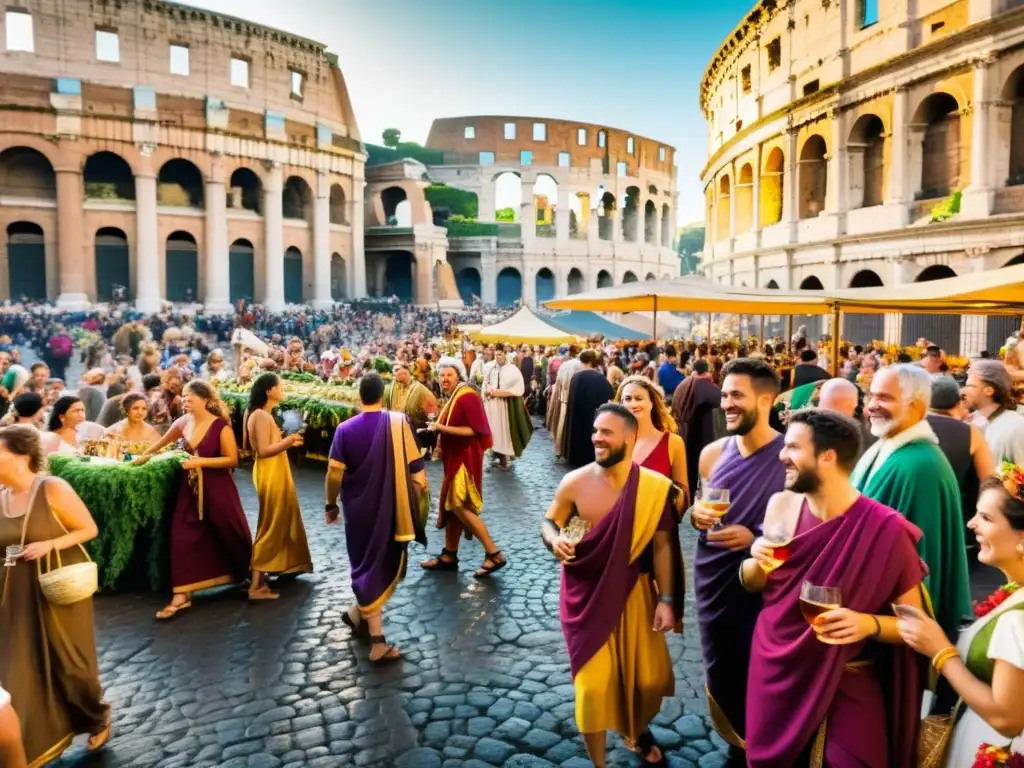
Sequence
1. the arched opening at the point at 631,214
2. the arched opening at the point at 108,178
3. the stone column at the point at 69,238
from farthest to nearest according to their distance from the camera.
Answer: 1. the arched opening at the point at 631,214
2. the arched opening at the point at 108,178
3. the stone column at the point at 69,238

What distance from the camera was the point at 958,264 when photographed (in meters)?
18.5

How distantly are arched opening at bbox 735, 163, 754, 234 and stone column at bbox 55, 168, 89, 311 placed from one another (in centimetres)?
2746

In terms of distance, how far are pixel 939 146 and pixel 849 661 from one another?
21.6 metres

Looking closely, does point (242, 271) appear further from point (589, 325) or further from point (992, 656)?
point (992, 656)

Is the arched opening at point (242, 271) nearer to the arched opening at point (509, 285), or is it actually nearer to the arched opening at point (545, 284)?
the arched opening at point (509, 285)

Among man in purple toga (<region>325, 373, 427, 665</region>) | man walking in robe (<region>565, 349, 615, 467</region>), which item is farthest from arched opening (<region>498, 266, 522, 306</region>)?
man in purple toga (<region>325, 373, 427, 665</region>)

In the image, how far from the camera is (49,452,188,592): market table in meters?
6.54

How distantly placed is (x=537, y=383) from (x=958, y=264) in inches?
421

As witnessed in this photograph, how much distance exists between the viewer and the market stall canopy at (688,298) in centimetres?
1034

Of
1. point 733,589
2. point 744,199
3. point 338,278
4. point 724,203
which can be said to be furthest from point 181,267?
point 733,589

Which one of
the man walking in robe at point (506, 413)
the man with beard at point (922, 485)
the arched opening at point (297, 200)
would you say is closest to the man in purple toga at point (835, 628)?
the man with beard at point (922, 485)

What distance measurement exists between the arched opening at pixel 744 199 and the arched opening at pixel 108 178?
1053 inches

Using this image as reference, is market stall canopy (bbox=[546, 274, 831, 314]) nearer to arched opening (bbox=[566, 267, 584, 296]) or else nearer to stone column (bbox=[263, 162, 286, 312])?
stone column (bbox=[263, 162, 286, 312])

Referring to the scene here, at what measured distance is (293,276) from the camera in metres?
40.5
